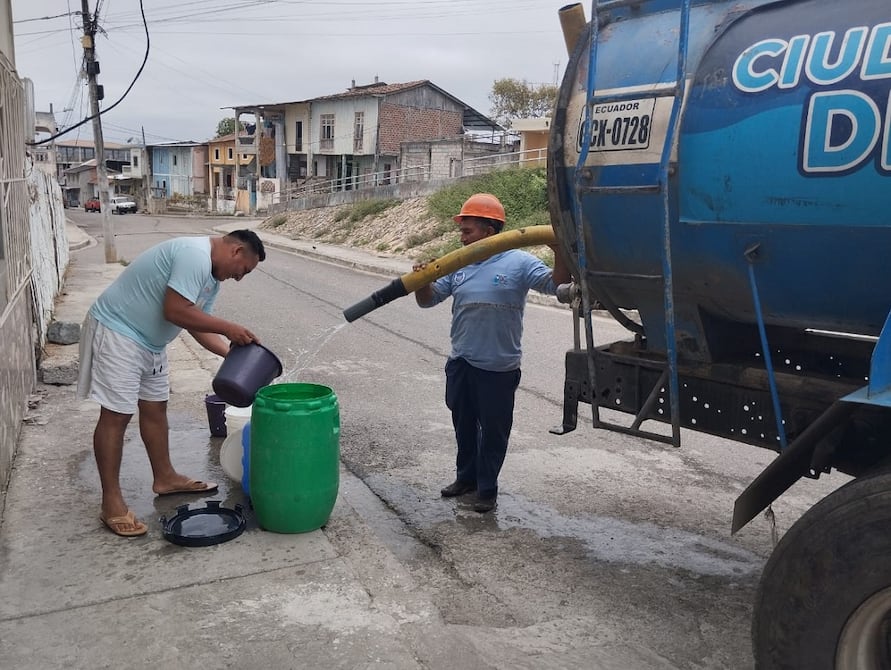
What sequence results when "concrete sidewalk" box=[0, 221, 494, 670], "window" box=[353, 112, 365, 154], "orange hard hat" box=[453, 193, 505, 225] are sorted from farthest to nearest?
1. "window" box=[353, 112, 365, 154]
2. "orange hard hat" box=[453, 193, 505, 225]
3. "concrete sidewalk" box=[0, 221, 494, 670]

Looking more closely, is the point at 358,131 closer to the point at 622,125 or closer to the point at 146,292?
the point at 146,292

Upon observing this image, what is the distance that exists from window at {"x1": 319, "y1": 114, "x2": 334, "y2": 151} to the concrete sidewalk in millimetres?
46064

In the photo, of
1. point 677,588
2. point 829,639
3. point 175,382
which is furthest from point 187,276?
point 175,382

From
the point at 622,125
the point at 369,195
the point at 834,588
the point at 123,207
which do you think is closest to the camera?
the point at 834,588

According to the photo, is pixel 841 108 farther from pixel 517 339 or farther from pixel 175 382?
pixel 175 382

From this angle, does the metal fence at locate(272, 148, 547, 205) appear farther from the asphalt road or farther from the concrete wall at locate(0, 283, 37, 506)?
the concrete wall at locate(0, 283, 37, 506)

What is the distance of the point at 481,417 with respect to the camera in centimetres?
452

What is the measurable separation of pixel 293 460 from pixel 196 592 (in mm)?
759

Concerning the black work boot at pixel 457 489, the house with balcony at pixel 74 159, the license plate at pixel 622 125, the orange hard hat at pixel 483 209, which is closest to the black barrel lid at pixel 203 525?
the black work boot at pixel 457 489

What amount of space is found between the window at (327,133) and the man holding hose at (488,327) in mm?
46146

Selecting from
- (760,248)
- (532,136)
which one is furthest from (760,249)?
(532,136)

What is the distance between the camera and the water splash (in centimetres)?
802

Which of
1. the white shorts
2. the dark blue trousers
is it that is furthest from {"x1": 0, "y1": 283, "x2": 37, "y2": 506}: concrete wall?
the dark blue trousers

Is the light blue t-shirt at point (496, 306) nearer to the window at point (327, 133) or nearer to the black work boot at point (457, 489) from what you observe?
the black work boot at point (457, 489)
